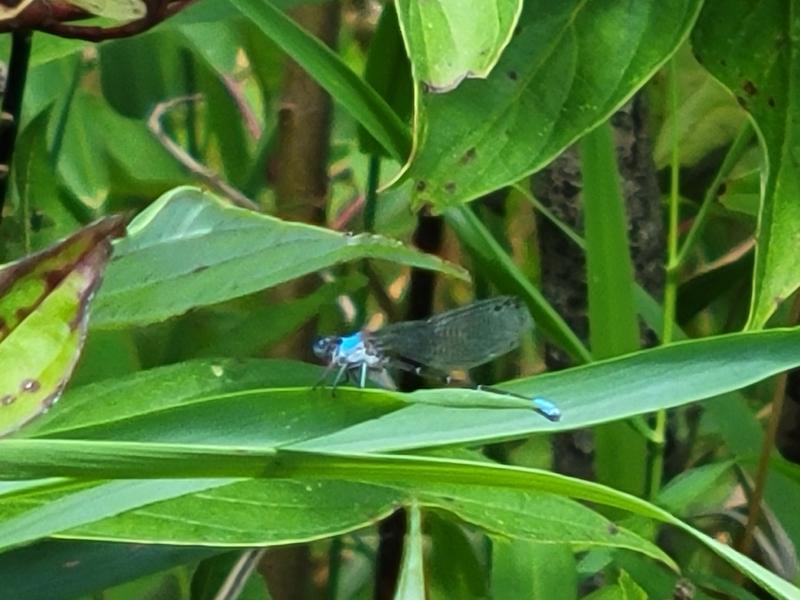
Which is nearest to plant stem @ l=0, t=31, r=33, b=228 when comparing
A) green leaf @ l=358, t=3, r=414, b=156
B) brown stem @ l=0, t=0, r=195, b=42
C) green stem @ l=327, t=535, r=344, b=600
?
brown stem @ l=0, t=0, r=195, b=42

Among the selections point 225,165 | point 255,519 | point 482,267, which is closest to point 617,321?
point 482,267

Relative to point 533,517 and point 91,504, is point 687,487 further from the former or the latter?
point 91,504

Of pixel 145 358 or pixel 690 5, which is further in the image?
pixel 145 358

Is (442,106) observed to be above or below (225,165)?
above

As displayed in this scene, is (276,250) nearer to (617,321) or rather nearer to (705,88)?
(617,321)

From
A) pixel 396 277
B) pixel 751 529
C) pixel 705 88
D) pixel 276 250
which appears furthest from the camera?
pixel 396 277

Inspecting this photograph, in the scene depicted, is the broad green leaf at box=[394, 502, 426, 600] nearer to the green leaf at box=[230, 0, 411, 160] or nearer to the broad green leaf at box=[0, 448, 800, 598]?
the broad green leaf at box=[0, 448, 800, 598]

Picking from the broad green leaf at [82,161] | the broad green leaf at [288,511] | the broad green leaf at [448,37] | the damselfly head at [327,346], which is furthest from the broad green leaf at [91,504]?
the broad green leaf at [82,161]
